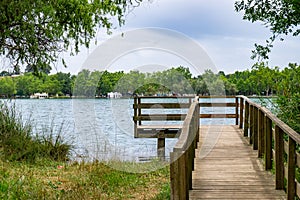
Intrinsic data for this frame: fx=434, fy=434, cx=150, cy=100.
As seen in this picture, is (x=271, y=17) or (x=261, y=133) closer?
(x=261, y=133)

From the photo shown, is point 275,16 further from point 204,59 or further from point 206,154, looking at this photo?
point 204,59

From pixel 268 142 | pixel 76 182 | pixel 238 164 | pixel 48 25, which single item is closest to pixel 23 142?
pixel 48 25

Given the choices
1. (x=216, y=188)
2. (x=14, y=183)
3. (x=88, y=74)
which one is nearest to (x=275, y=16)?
(x=216, y=188)

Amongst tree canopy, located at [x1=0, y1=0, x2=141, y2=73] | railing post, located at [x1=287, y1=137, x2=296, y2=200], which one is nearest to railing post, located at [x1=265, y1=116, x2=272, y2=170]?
railing post, located at [x1=287, y1=137, x2=296, y2=200]

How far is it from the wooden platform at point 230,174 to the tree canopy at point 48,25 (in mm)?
2824

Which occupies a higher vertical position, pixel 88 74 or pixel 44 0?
pixel 44 0

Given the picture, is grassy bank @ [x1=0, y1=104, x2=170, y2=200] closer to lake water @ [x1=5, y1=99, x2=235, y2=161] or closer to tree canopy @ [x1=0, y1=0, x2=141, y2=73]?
lake water @ [x1=5, y1=99, x2=235, y2=161]

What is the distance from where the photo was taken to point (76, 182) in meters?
6.52

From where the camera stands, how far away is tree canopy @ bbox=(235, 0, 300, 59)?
21.2 feet

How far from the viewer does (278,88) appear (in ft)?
22.9

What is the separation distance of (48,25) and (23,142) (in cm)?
242

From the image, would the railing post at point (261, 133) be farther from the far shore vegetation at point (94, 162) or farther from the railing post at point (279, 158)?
the railing post at point (279, 158)

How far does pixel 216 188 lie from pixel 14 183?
108 inches

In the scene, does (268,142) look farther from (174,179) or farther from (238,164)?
(174,179)
